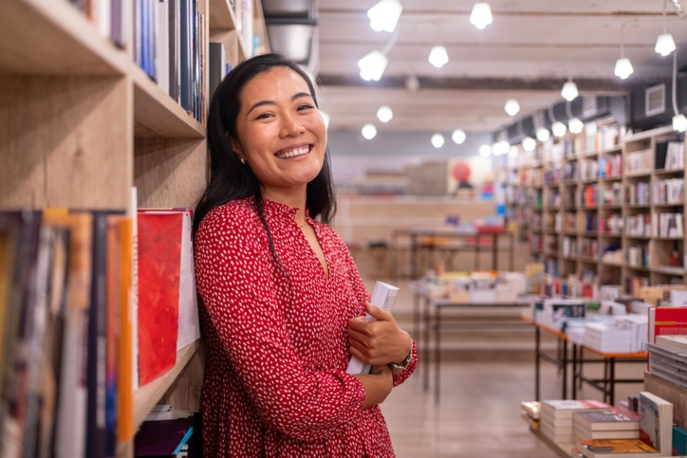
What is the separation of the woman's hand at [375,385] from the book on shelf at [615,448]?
3.35 ft

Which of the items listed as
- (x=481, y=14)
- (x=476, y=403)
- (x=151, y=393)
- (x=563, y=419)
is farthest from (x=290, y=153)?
(x=476, y=403)

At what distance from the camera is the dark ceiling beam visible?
696cm

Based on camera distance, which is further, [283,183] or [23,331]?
[283,183]

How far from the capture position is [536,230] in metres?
11.1

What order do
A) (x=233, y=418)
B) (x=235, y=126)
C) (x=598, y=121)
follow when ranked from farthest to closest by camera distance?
(x=598, y=121) < (x=235, y=126) < (x=233, y=418)

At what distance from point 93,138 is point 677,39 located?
5957 millimetres

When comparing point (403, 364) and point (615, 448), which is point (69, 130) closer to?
point (403, 364)

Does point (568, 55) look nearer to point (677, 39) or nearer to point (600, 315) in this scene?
point (677, 39)

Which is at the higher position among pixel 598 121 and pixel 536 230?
pixel 598 121

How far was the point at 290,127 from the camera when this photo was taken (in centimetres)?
133

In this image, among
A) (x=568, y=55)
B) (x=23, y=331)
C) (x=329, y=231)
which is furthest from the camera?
(x=568, y=55)

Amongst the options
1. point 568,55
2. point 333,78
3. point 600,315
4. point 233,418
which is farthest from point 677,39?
point 233,418

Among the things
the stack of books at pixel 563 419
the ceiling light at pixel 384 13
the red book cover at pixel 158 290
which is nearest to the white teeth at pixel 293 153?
the red book cover at pixel 158 290

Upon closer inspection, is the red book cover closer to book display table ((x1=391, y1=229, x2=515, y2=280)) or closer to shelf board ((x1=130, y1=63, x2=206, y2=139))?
shelf board ((x1=130, y1=63, x2=206, y2=139))
